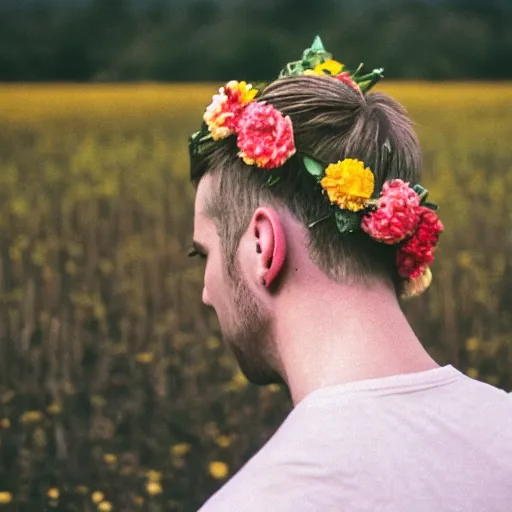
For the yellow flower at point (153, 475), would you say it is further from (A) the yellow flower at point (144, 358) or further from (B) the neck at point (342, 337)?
(B) the neck at point (342, 337)

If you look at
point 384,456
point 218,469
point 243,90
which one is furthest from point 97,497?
point 384,456

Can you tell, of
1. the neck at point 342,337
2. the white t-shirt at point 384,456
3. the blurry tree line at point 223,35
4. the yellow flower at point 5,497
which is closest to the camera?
the white t-shirt at point 384,456

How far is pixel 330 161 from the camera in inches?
44.4

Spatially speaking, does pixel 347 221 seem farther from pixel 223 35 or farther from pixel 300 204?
pixel 223 35

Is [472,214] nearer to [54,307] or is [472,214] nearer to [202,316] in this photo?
[202,316]

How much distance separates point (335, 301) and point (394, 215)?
122mm

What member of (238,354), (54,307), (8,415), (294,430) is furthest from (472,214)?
(294,430)

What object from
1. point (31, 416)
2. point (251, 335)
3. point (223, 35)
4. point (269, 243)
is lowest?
point (31, 416)

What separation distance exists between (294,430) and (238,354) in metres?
0.30

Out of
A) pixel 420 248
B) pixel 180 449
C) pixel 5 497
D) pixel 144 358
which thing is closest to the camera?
pixel 420 248

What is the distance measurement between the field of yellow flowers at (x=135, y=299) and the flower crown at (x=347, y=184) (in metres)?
1.30

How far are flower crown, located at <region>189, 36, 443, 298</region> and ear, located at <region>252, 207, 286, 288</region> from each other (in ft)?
0.21

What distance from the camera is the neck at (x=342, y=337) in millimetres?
1029

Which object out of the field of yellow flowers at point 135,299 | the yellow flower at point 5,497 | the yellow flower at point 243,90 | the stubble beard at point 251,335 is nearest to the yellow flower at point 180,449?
the field of yellow flowers at point 135,299
